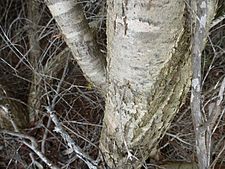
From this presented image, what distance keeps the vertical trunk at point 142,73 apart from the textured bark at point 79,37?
0.29ft

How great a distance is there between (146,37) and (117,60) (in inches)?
4.6

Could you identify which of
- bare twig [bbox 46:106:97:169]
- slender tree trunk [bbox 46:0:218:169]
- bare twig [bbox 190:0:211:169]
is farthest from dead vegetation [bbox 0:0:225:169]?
bare twig [bbox 190:0:211:169]

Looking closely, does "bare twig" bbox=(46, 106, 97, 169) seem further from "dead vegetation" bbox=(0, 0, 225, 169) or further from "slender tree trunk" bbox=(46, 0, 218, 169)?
"dead vegetation" bbox=(0, 0, 225, 169)

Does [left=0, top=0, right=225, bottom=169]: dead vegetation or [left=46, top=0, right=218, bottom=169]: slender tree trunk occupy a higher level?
[left=46, top=0, right=218, bottom=169]: slender tree trunk

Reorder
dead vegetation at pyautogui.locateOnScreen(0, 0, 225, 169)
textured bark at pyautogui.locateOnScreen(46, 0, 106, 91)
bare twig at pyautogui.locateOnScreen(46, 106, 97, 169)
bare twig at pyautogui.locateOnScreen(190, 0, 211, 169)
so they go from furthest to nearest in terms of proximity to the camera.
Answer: dead vegetation at pyautogui.locateOnScreen(0, 0, 225, 169) → bare twig at pyautogui.locateOnScreen(46, 106, 97, 169) → textured bark at pyautogui.locateOnScreen(46, 0, 106, 91) → bare twig at pyautogui.locateOnScreen(190, 0, 211, 169)

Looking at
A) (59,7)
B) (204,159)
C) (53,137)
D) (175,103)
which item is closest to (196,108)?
(204,159)

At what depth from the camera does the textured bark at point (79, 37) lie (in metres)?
0.92

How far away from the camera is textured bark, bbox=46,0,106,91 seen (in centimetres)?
92

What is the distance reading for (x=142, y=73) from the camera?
84 centimetres

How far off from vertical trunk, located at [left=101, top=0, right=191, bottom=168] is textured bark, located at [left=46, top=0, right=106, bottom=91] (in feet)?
0.29

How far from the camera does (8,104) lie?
5.46ft

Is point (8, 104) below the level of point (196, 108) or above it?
below

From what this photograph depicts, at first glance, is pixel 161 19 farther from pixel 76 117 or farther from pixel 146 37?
pixel 76 117

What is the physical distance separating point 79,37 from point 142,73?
0.71ft
